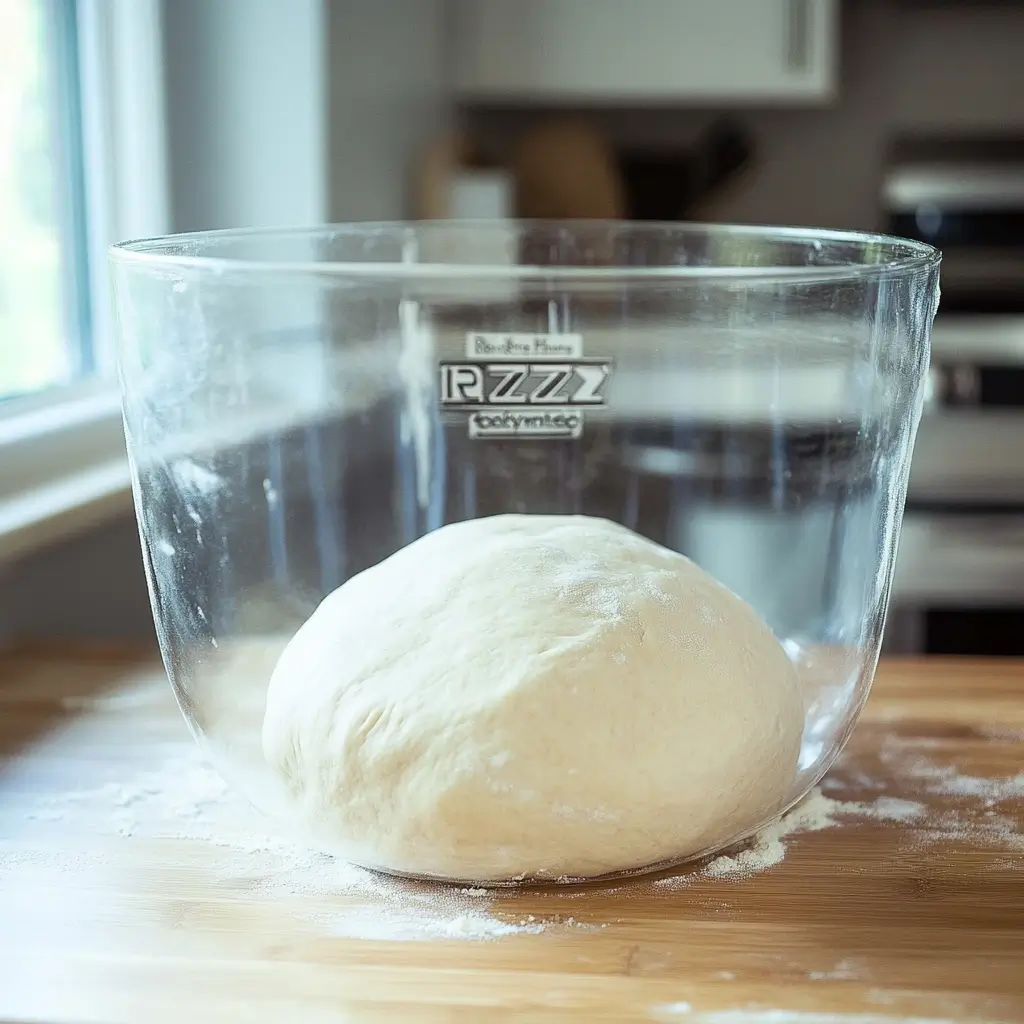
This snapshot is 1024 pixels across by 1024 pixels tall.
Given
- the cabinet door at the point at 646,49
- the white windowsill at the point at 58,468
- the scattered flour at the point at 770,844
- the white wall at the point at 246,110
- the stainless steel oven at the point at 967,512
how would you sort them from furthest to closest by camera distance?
1. the cabinet door at the point at 646,49
2. the stainless steel oven at the point at 967,512
3. the white wall at the point at 246,110
4. the white windowsill at the point at 58,468
5. the scattered flour at the point at 770,844

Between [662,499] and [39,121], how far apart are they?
0.70 m

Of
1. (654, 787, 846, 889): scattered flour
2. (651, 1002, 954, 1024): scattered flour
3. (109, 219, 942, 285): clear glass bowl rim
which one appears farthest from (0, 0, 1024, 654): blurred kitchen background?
(651, 1002, 954, 1024): scattered flour

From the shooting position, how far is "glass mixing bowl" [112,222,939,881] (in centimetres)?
60

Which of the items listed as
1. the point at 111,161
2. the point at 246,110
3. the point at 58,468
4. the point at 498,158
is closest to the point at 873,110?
the point at 498,158

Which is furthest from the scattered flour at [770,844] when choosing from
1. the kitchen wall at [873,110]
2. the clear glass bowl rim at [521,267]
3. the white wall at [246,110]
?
the kitchen wall at [873,110]

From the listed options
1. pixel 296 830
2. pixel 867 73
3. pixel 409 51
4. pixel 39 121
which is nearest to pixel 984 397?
pixel 867 73

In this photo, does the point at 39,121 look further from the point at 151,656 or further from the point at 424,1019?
the point at 424,1019

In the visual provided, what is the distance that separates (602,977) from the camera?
0.47m

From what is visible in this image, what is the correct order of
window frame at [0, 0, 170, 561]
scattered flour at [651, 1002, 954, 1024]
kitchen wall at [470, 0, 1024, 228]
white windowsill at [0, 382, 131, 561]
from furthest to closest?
kitchen wall at [470, 0, 1024, 228] → window frame at [0, 0, 170, 561] → white windowsill at [0, 382, 131, 561] → scattered flour at [651, 1002, 954, 1024]

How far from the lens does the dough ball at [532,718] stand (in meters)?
0.51

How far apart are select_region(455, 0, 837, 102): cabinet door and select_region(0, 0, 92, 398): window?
943 millimetres

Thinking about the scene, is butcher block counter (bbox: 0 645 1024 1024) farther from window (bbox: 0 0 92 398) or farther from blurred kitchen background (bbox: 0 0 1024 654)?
window (bbox: 0 0 92 398)

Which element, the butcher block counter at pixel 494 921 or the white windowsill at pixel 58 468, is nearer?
the butcher block counter at pixel 494 921

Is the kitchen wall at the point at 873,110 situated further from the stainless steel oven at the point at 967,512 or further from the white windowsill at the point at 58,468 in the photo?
the white windowsill at the point at 58,468
